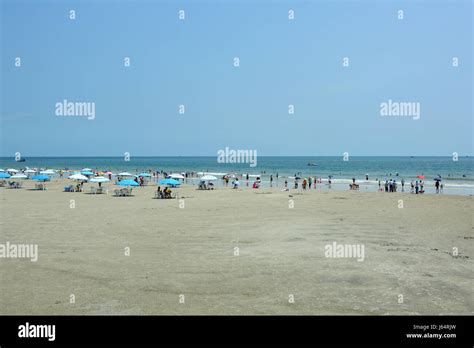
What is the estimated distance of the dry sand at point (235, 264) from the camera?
890 centimetres

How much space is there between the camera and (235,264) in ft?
40.1

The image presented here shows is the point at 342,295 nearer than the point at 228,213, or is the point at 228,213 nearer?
the point at 342,295

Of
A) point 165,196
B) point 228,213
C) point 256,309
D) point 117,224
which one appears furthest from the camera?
point 165,196

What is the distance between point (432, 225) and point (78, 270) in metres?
15.7

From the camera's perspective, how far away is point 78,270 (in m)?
11.5

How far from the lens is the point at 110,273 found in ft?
37.0

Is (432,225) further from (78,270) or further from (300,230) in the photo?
(78,270)

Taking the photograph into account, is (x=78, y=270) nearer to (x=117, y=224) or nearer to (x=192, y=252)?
(x=192, y=252)

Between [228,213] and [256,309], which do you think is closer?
[256,309]

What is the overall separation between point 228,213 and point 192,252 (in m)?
10.3

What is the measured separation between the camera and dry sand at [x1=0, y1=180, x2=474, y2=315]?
8898 mm
